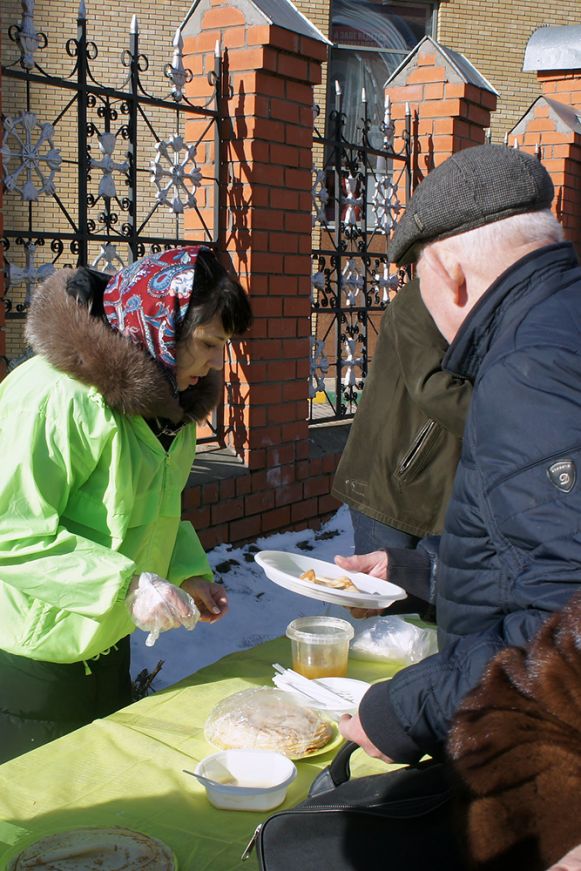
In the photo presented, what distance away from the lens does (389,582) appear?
2330 millimetres

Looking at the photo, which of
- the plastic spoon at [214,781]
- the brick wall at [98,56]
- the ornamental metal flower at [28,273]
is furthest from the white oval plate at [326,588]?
the brick wall at [98,56]

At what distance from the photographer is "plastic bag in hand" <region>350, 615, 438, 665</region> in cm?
249

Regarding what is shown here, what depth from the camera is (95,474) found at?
2.22 meters

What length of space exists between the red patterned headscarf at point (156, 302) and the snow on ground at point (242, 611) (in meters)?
1.40

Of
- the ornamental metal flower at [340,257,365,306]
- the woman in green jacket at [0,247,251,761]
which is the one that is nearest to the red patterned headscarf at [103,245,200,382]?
the woman in green jacket at [0,247,251,761]

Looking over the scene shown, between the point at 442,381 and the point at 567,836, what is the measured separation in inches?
72.1

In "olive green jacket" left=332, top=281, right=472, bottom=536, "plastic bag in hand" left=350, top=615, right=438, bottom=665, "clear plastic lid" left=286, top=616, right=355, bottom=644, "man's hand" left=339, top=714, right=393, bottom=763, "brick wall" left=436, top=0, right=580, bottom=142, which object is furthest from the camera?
"brick wall" left=436, top=0, right=580, bottom=142

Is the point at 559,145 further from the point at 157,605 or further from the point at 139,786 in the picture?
the point at 139,786

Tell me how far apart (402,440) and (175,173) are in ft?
6.66

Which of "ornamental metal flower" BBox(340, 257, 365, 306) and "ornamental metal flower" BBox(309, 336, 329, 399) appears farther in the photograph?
"ornamental metal flower" BBox(340, 257, 365, 306)

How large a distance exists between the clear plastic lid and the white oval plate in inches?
5.0

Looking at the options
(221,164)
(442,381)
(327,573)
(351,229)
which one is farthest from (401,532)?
(351,229)

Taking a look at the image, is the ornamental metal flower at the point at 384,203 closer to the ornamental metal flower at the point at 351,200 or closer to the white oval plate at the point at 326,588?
the ornamental metal flower at the point at 351,200

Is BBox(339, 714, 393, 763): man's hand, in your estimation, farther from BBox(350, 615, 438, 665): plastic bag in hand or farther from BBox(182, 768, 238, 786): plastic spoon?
BBox(350, 615, 438, 665): plastic bag in hand
